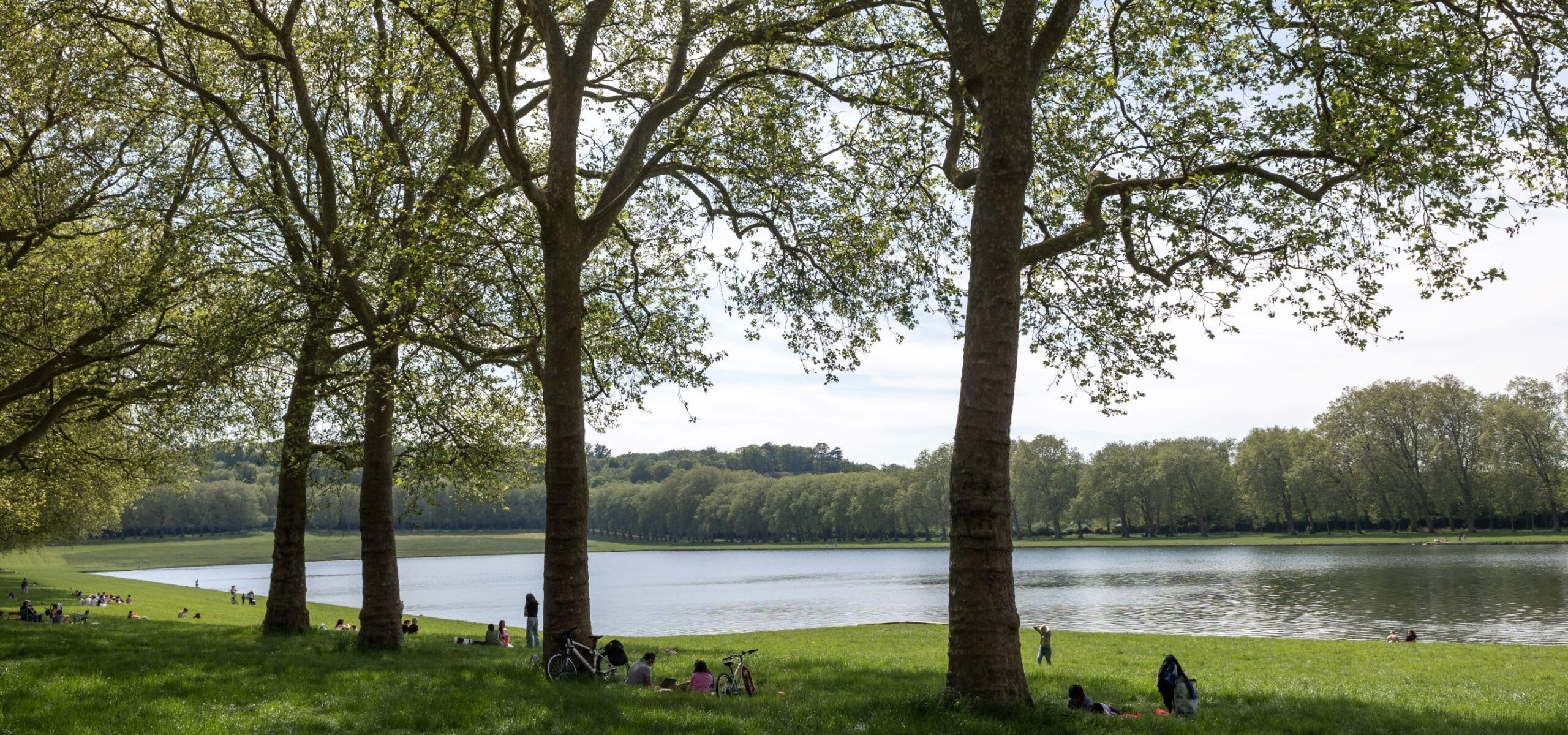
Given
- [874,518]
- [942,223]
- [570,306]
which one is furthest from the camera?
[874,518]

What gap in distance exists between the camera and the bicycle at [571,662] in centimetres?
1521

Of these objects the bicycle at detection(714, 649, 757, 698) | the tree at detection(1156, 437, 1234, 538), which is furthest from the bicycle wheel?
the tree at detection(1156, 437, 1234, 538)

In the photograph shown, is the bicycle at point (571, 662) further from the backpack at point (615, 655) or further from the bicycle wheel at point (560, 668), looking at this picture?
the backpack at point (615, 655)

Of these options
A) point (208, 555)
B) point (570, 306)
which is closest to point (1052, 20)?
point (570, 306)

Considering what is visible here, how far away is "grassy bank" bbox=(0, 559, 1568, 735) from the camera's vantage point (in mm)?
11028

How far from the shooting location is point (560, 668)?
15.3 meters

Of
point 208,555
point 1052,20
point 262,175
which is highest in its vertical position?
point 262,175

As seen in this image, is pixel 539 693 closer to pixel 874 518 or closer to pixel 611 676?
pixel 611 676

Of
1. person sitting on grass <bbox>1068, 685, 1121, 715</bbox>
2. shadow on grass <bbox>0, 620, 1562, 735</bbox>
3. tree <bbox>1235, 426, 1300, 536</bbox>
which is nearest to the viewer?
shadow on grass <bbox>0, 620, 1562, 735</bbox>

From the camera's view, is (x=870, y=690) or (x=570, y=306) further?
(x=570, y=306)

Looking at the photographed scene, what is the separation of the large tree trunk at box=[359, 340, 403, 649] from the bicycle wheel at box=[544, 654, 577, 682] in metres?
7.38

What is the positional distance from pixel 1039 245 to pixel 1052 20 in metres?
3.02

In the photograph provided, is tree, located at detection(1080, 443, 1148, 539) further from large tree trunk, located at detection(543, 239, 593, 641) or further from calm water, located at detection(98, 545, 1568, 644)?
large tree trunk, located at detection(543, 239, 593, 641)

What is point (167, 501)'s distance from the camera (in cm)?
19512
